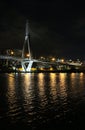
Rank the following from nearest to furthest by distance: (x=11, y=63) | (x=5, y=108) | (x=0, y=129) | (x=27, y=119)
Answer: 1. (x=0, y=129)
2. (x=27, y=119)
3. (x=5, y=108)
4. (x=11, y=63)

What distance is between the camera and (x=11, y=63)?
197625 mm

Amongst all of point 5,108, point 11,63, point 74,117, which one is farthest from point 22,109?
point 11,63

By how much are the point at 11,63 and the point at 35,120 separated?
18271 cm

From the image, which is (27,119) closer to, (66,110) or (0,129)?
(0,129)

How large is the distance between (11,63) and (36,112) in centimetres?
17992

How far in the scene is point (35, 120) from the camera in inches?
660

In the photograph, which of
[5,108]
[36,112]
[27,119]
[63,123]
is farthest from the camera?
[5,108]

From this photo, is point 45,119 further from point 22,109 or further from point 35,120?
→ point 22,109

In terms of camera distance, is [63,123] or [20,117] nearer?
[63,123]

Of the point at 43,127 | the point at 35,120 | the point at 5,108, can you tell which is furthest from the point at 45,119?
the point at 5,108

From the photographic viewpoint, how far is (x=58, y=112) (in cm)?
1962

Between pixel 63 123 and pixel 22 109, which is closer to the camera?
pixel 63 123

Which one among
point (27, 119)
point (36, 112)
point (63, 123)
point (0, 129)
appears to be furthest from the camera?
point (36, 112)

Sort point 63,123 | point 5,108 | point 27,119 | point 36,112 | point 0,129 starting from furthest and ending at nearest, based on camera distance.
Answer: point 5,108 < point 36,112 < point 27,119 < point 63,123 < point 0,129
